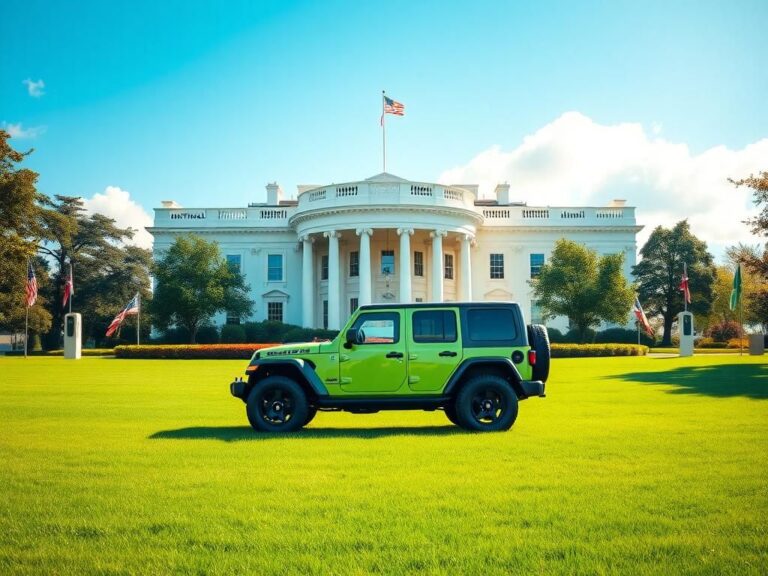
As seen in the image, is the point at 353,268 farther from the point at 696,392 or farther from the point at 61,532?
the point at 61,532

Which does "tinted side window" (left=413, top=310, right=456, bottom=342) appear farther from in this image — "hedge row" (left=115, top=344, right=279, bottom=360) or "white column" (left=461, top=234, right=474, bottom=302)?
"white column" (left=461, top=234, right=474, bottom=302)

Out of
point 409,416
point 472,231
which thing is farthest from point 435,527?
point 472,231

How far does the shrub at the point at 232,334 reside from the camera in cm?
4829

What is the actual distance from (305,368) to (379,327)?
140cm

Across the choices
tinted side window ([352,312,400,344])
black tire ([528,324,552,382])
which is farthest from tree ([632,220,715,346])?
tinted side window ([352,312,400,344])

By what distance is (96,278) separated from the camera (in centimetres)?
6350

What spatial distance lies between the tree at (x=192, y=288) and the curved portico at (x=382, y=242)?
23.0 ft

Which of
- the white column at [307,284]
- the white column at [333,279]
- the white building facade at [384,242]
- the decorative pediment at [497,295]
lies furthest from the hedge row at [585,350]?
the white column at [307,284]

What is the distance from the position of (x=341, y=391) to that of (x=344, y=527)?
5668 millimetres

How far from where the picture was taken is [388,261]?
53.0m

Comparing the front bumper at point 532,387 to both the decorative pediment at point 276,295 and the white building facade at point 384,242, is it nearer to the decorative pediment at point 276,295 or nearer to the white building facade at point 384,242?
the white building facade at point 384,242

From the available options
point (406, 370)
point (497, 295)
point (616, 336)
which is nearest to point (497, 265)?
point (497, 295)

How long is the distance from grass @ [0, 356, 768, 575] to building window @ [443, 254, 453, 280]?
4226 centimetres

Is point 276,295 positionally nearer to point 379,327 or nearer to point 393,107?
point 393,107
